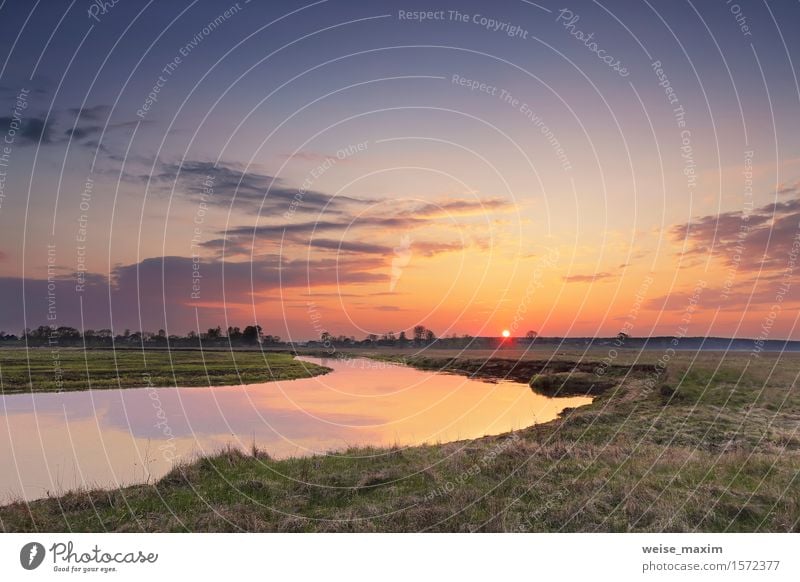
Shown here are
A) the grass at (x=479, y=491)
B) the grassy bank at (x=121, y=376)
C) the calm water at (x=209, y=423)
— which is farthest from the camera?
the grassy bank at (x=121, y=376)

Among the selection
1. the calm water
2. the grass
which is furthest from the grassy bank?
the grass

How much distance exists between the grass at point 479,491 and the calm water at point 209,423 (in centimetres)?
287

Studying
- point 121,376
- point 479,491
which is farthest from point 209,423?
point 121,376

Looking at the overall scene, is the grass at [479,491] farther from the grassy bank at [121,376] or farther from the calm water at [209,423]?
the grassy bank at [121,376]

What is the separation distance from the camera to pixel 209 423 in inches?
1326

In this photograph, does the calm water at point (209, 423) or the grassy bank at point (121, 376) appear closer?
the calm water at point (209, 423)

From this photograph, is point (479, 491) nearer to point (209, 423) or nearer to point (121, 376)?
point (209, 423)

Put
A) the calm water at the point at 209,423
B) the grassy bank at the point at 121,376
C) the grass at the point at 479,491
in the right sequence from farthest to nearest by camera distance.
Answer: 1. the grassy bank at the point at 121,376
2. the calm water at the point at 209,423
3. the grass at the point at 479,491

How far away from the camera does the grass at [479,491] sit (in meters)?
→ 13.1

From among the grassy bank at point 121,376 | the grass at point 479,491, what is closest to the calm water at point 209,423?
the grass at point 479,491

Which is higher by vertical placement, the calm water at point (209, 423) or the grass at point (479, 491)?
the grass at point (479, 491)

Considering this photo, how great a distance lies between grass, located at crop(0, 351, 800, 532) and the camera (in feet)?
42.9

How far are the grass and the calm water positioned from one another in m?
2.87

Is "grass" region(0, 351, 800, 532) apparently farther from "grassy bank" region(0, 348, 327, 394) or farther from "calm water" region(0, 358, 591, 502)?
"grassy bank" region(0, 348, 327, 394)
